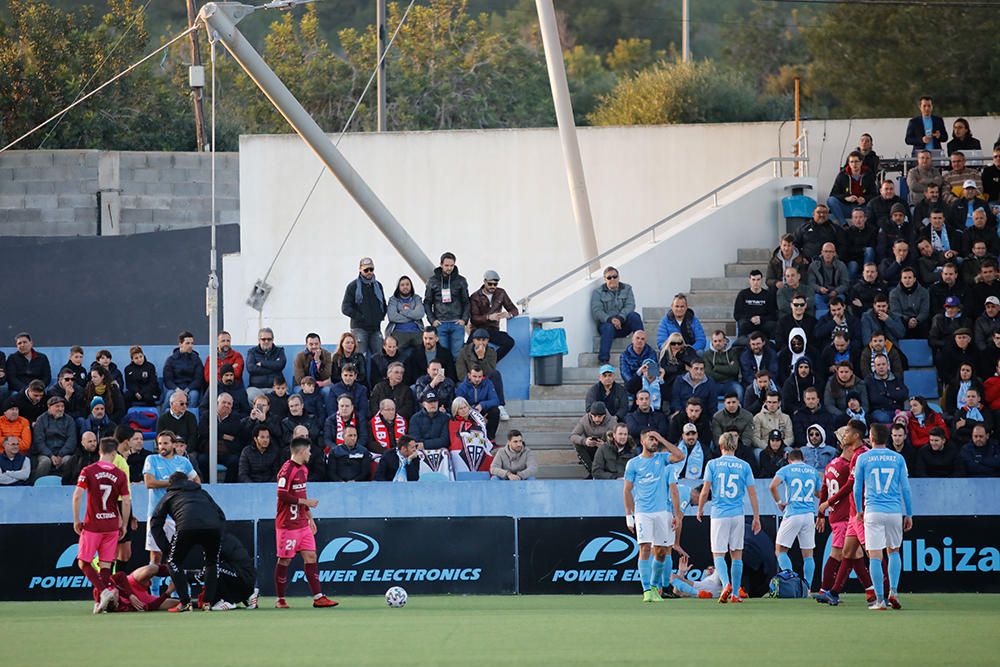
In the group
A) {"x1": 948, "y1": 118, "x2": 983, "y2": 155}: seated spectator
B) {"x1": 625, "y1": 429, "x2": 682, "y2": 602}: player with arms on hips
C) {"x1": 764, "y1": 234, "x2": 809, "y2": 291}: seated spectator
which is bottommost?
{"x1": 625, "y1": 429, "x2": 682, "y2": 602}: player with arms on hips

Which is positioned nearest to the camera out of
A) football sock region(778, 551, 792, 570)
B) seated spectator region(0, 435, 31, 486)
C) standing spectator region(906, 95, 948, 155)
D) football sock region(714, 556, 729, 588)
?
football sock region(714, 556, 729, 588)

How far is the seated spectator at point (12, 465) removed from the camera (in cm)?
2053

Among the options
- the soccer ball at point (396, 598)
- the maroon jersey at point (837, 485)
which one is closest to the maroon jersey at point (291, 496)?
the soccer ball at point (396, 598)

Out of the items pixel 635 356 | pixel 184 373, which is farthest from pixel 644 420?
pixel 184 373

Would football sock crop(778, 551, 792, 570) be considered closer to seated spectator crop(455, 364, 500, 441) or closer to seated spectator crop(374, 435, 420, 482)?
seated spectator crop(455, 364, 500, 441)

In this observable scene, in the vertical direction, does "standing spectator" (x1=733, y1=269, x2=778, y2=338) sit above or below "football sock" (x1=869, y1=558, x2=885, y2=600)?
above

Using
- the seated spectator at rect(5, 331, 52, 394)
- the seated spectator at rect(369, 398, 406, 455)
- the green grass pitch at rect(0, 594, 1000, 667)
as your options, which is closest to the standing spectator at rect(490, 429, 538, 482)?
the seated spectator at rect(369, 398, 406, 455)

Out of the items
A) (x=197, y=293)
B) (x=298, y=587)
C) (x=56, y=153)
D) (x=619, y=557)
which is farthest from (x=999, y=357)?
(x=56, y=153)

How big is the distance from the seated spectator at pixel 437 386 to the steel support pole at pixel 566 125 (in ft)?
18.3

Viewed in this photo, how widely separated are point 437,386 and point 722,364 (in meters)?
4.01

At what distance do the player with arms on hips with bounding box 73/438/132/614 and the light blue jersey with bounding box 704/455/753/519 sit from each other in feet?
20.1

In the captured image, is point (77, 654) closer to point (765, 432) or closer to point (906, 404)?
point (765, 432)

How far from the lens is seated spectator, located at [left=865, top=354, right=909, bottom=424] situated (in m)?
21.3

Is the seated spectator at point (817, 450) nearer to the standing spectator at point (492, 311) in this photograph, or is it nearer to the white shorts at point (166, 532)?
the standing spectator at point (492, 311)
